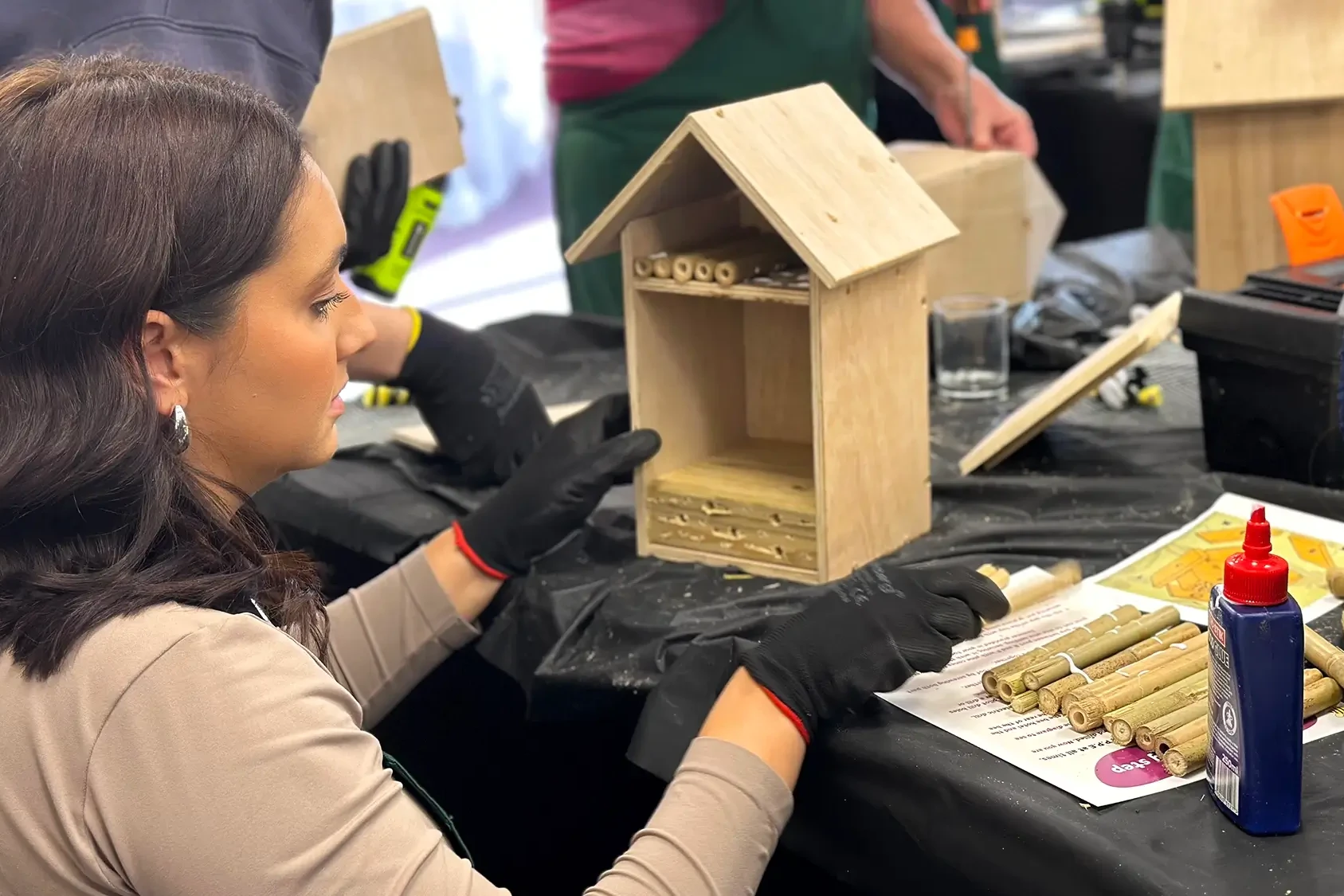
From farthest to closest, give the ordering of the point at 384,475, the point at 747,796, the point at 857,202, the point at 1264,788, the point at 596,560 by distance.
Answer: the point at 384,475, the point at 596,560, the point at 857,202, the point at 747,796, the point at 1264,788

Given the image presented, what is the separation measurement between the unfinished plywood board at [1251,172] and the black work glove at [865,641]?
100 cm

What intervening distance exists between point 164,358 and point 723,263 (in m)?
0.61

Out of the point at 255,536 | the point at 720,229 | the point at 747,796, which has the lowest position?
the point at 747,796

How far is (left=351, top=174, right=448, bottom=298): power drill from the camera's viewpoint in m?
1.98

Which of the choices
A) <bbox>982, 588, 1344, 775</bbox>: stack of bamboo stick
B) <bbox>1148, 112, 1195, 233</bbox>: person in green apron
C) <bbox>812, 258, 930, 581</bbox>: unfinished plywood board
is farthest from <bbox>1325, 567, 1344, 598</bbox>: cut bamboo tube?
<bbox>1148, 112, 1195, 233</bbox>: person in green apron

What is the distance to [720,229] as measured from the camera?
1.49 m

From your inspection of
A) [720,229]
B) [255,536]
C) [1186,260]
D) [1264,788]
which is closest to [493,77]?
[1186,260]

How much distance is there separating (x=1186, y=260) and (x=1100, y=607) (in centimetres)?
123

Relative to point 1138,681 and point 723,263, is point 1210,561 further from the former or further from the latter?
point 723,263

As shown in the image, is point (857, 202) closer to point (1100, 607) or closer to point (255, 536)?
point (1100, 607)

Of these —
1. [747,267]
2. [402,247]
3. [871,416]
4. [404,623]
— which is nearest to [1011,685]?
[871,416]

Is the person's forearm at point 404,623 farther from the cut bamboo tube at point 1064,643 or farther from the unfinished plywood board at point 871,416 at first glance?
the cut bamboo tube at point 1064,643

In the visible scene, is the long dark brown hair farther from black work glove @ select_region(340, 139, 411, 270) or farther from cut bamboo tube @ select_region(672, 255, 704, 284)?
black work glove @ select_region(340, 139, 411, 270)

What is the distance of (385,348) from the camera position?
174cm
